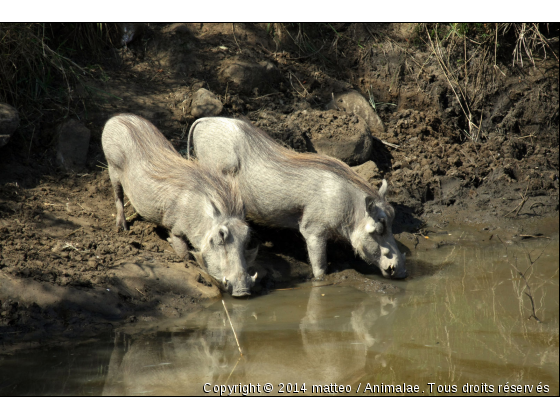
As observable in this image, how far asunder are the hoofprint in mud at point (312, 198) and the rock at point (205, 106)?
51.8 inches

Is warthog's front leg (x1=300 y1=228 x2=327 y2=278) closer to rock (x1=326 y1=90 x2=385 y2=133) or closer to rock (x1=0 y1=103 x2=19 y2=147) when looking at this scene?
rock (x1=326 y1=90 x2=385 y2=133)

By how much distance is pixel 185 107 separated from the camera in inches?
270

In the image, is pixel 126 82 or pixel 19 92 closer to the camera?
pixel 19 92

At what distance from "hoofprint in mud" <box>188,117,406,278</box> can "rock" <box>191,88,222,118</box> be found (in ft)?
4.32

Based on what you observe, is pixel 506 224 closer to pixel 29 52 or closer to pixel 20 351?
pixel 20 351

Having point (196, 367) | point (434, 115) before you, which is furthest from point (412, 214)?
point (196, 367)

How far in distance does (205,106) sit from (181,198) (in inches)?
73.8

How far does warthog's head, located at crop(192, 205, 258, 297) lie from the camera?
4750 mm

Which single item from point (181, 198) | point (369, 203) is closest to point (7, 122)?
point (181, 198)

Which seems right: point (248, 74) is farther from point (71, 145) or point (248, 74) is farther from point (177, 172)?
point (177, 172)

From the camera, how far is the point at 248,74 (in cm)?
733

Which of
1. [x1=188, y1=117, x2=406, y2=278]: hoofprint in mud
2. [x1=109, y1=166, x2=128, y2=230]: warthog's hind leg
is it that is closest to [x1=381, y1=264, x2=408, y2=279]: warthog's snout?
[x1=188, y1=117, x2=406, y2=278]: hoofprint in mud

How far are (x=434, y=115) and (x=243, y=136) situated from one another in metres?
3.26

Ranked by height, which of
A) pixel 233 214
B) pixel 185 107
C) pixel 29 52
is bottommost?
pixel 233 214
